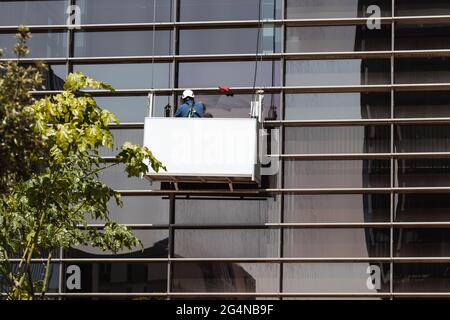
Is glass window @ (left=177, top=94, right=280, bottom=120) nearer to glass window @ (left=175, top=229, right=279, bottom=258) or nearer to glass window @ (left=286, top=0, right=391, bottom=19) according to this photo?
glass window @ (left=286, top=0, right=391, bottom=19)

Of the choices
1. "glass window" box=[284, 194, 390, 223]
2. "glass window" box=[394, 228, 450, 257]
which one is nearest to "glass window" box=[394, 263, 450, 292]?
"glass window" box=[394, 228, 450, 257]

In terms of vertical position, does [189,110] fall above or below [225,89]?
below

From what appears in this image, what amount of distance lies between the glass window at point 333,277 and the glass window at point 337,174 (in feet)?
4.55

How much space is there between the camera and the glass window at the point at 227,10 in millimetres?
20609

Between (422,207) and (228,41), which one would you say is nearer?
(422,207)

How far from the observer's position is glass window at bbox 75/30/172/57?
68.5 ft

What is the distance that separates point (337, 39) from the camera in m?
20.5

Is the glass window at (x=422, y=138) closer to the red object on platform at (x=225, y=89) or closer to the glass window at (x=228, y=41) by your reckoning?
the glass window at (x=228, y=41)

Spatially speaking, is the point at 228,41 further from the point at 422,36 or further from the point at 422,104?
the point at 422,104

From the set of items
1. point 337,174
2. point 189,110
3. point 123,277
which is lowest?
point 123,277

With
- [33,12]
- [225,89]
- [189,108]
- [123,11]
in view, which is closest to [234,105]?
[225,89]

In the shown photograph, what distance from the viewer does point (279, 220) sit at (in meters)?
20.1

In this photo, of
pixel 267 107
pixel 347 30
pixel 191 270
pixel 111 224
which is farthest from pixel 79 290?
pixel 347 30

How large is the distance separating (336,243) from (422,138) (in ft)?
7.74
